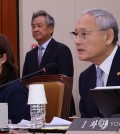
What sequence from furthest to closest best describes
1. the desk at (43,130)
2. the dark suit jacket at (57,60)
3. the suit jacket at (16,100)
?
the dark suit jacket at (57,60) → the suit jacket at (16,100) → the desk at (43,130)

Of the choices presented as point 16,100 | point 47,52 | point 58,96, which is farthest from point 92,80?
point 47,52

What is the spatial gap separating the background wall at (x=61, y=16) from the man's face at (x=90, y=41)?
324 centimetres

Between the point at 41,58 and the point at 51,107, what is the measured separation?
63.6 inches

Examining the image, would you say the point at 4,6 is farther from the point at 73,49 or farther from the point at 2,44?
the point at 2,44

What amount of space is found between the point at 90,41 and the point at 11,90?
0.65 m

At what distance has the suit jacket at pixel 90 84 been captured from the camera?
2.66 m

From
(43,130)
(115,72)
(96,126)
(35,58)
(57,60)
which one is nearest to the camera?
(96,126)

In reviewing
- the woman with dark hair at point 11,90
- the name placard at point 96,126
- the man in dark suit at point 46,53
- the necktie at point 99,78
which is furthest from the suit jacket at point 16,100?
the man in dark suit at point 46,53

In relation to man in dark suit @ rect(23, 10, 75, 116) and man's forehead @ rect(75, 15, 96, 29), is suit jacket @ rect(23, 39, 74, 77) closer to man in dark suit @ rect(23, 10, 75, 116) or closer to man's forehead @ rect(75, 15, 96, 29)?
man in dark suit @ rect(23, 10, 75, 116)

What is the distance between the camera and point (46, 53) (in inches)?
181

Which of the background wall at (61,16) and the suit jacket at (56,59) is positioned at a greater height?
the background wall at (61,16)

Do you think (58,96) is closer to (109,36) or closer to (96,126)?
(109,36)

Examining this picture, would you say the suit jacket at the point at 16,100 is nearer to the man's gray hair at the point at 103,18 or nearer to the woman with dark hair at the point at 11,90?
the woman with dark hair at the point at 11,90

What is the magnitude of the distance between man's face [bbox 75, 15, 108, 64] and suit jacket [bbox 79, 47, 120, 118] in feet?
0.34
